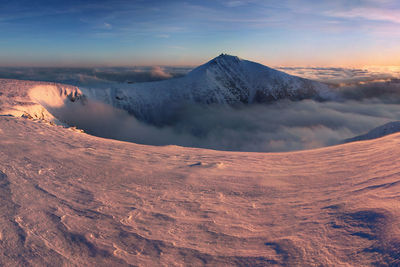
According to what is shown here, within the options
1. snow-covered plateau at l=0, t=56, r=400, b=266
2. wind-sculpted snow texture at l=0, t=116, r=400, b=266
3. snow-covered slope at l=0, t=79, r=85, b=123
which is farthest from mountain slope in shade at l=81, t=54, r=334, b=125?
wind-sculpted snow texture at l=0, t=116, r=400, b=266

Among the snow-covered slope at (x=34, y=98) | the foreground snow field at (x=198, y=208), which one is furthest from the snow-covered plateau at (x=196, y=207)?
the snow-covered slope at (x=34, y=98)

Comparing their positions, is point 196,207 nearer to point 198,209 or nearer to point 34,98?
point 198,209

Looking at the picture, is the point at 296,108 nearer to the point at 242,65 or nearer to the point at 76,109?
the point at 242,65

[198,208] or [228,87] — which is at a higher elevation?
[228,87]

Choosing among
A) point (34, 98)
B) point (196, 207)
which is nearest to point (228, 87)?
point (34, 98)

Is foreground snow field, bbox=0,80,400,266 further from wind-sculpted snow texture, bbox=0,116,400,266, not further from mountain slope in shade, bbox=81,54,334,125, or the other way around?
mountain slope in shade, bbox=81,54,334,125

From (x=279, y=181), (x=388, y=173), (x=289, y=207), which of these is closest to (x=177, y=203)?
(x=289, y=207)
